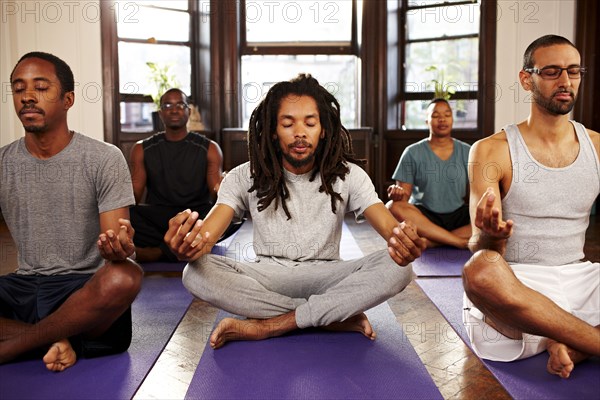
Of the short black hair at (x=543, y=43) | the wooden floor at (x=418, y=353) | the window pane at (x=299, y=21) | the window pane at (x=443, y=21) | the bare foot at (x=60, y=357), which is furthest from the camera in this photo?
the window pane at (x=299, y=21)

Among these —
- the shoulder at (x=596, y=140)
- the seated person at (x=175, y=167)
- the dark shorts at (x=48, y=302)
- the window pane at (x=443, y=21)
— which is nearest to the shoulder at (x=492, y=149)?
the shoulder at (x=596, y=140)

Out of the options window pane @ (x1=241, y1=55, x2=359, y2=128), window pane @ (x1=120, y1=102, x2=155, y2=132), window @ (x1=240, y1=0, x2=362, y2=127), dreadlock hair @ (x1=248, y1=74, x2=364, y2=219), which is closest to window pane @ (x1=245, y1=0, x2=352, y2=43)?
window @ (x1=240, y1=0, x2=362, y2=127)

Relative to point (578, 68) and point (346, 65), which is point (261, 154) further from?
point (346, 65)

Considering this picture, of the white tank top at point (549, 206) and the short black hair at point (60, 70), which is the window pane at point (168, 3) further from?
the white tank top at point (549, 206)

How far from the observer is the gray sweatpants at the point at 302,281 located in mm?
2424

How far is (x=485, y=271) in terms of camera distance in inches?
82.1

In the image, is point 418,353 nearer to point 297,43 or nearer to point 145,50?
point 145,50

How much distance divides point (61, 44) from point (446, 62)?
135 inches

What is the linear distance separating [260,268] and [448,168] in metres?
2.22

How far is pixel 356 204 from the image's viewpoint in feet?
8.64

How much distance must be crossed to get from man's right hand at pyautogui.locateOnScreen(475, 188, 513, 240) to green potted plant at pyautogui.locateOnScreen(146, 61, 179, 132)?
4755 millimetres

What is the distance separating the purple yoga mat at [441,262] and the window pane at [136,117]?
10.6ft

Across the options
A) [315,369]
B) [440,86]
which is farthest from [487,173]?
[440,86]

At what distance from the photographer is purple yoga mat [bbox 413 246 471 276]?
3639 millimetres
